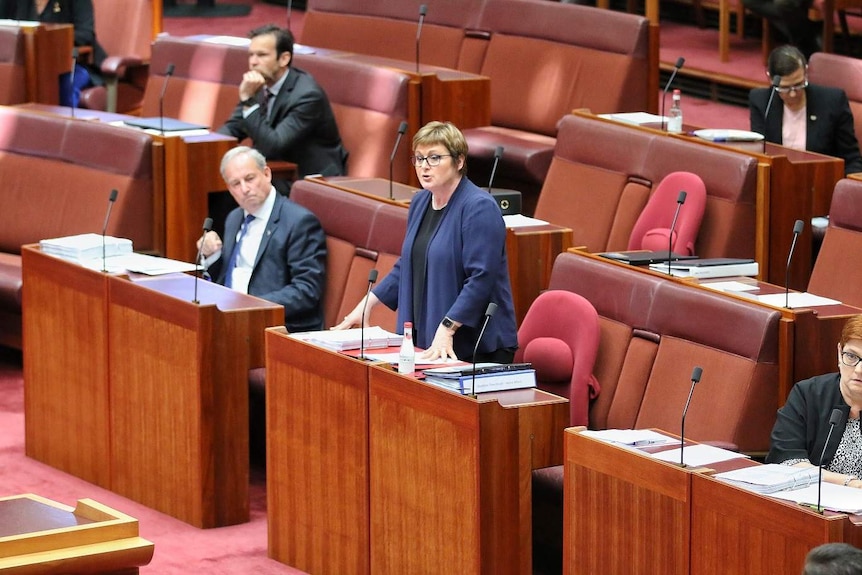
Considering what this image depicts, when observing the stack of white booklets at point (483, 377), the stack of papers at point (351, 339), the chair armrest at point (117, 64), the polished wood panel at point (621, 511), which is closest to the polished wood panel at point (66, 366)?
the stack of papers at point (351, 339)

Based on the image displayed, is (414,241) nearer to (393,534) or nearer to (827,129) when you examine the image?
(393,534)

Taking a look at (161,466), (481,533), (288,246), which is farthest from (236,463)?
(481,533)

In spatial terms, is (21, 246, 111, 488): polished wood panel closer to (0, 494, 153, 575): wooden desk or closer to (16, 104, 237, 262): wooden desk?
(16, 104, 237, 262): wooden desk

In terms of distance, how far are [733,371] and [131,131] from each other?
2185 mm

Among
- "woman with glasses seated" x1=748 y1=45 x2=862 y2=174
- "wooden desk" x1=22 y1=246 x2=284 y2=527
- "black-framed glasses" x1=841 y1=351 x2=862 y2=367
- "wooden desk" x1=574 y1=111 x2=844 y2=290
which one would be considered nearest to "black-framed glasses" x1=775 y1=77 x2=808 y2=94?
"woman with glasses seated" x1=748 y1=45 x2=862 y2=174

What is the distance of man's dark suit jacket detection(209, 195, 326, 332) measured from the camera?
13.1ft

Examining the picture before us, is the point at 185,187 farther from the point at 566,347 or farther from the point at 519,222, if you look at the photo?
the point at 566,347

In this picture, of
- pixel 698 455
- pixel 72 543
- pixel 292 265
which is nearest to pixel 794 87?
pixel 292 265

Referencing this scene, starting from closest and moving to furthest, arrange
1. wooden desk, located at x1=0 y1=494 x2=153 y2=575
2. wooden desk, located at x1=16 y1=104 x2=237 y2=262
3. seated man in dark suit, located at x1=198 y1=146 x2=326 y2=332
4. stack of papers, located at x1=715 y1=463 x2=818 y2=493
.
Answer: wooden desk, located at x1=0 y1=494 x2=153 y2=575
stack of papers, located at x1=715 y1=463 x2=818 y2=493
seated man in dark suit, located at x1=198 y1=146 x2=326 y2=332
wooden desk, located at x1=16 y1=104 x2=237 y2=262

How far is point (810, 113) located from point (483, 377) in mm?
2017

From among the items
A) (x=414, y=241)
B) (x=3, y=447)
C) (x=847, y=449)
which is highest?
(x=414, y=241)

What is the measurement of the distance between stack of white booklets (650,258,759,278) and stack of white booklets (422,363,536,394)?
567 mm

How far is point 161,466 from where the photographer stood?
3.72m

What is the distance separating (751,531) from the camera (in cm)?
256
